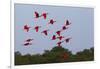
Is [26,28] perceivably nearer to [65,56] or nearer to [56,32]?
[56,32]

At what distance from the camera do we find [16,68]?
8.67 feet

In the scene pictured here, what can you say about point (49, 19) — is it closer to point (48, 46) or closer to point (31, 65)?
point (48, 46)

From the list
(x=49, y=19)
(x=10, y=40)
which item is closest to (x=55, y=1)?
(x=49, y=19)

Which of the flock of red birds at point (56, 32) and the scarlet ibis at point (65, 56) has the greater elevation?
the flock of red birds at point (56, 32)

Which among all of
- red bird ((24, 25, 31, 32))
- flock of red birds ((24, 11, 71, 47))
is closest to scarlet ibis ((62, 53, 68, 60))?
flock of red birds ((24, 11, 71, 47))

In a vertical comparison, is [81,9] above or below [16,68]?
above

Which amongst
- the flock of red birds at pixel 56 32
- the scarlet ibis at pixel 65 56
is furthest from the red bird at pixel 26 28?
the scarlet ibis at pixel 65 56

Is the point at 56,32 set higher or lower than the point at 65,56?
higher

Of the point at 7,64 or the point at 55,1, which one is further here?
the point at 55,1

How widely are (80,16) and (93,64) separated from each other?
71 centimetres

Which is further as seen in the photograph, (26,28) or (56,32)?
(56,32)

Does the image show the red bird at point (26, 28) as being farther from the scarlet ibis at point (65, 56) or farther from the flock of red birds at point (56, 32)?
the scarlet ibis at point (65, 56)

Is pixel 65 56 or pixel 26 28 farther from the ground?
pixel 26 28

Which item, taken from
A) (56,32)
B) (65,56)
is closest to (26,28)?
(56,32)
